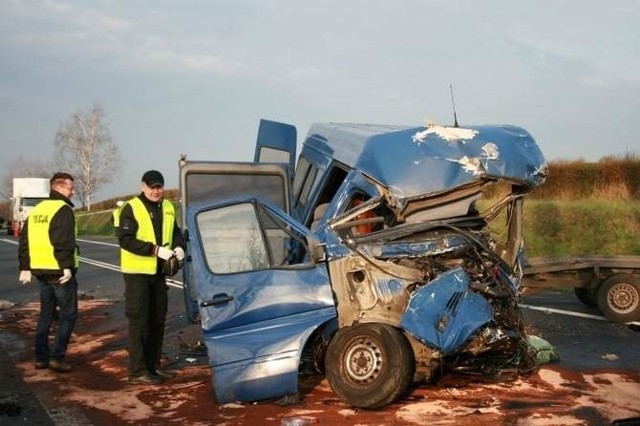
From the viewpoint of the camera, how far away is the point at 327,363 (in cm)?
534

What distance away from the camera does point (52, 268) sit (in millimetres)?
6711

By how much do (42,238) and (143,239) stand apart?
4.09 ft

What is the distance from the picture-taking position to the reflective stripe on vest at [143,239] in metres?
6.21

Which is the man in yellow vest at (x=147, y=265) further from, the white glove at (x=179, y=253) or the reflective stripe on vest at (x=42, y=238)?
the reflective stripe on vest at (x=42, y=238)

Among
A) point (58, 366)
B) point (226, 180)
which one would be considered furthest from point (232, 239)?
point (58, 366)

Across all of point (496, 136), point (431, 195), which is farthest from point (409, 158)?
point (496, 136)

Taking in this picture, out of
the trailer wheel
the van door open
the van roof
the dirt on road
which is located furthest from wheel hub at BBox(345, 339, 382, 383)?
the trailer wheel

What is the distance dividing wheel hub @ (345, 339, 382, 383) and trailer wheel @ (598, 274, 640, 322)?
5033mm

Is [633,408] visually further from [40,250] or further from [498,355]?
[40,250]

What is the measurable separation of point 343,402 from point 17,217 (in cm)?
3615

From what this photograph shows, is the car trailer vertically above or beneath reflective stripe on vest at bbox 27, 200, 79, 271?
beneath

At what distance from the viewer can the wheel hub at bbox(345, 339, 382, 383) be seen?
17.0 feet

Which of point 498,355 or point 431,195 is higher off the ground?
point 431,195

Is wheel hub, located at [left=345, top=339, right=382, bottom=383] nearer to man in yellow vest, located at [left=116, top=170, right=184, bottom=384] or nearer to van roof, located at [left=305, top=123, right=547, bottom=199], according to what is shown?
van roof, located at [left=305, top=123, right=547, bottom=199]
